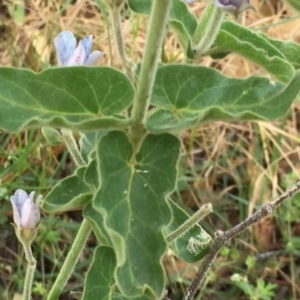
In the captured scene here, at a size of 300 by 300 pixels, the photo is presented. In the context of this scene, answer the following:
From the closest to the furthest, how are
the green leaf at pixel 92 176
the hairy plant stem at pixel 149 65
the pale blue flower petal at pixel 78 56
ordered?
the hairy plant stem at pixel 149 65
the green leaf at pixel 92 176
the pale blue flower petal at pixel 78 56

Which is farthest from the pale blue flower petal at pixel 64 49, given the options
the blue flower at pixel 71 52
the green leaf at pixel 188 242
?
the green leaf at pixel 188 242

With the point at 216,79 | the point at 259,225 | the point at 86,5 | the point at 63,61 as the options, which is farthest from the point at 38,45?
the point at 216,79

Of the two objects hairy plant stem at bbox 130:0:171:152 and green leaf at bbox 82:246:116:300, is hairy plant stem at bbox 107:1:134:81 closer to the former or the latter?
hairy plant stem at bbox 130:0:171:152

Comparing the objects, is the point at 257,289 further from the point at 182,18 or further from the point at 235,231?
the point at 182,18

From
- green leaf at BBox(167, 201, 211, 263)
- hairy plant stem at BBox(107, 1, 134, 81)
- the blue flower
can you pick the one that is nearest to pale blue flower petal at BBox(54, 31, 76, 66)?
the blue flower

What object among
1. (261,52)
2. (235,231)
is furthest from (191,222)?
(261,52)

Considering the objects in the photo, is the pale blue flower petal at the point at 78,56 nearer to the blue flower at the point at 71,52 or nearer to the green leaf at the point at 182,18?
the blue flower at the point at 71,52
